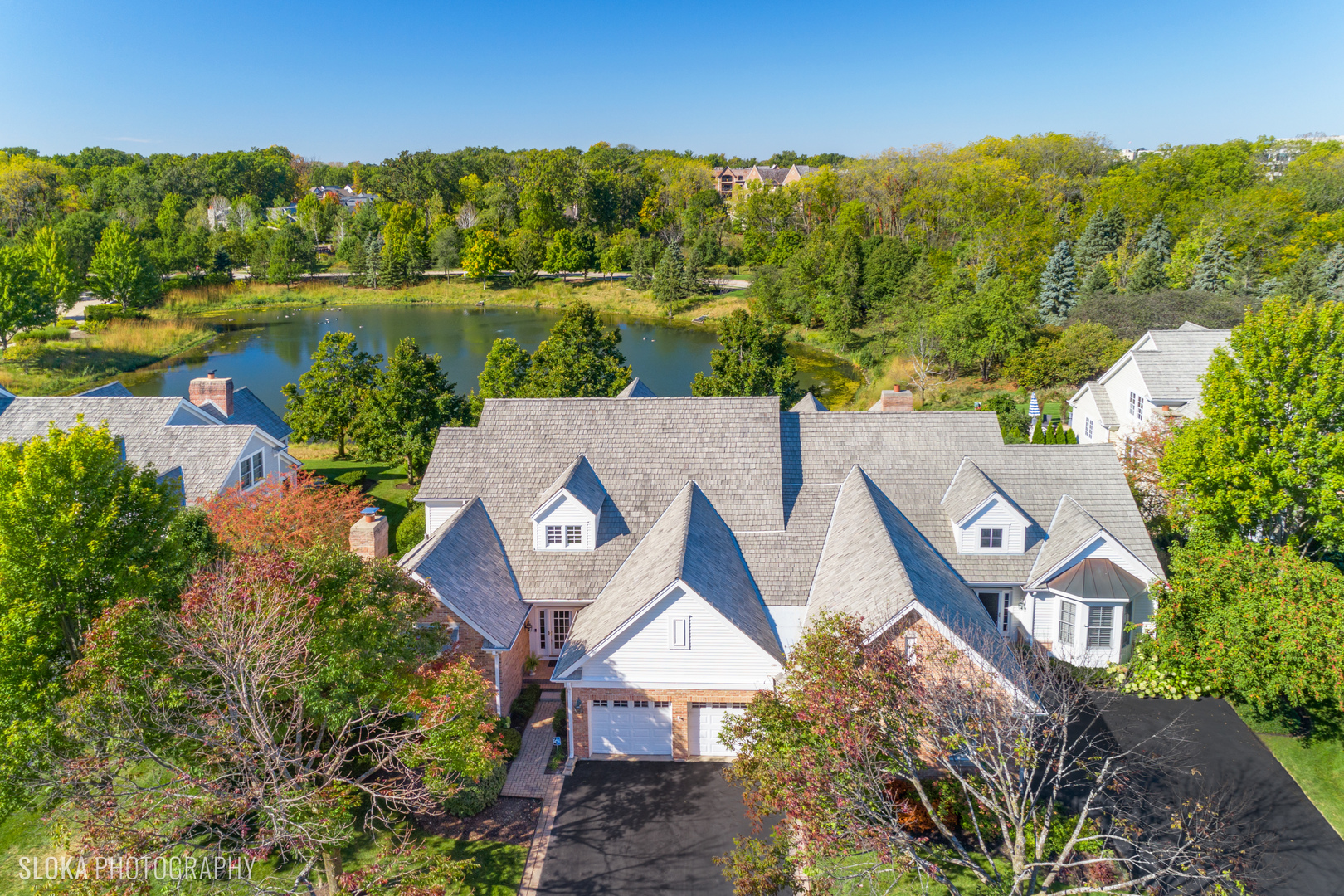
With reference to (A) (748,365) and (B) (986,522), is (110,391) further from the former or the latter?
(B) (986,522)

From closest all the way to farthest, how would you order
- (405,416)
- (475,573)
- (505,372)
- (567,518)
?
1. (475,573)
2. (567,518)
3. (405,416)
4. (505,372)

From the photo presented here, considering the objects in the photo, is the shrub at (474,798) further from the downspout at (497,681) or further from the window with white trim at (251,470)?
the window with white trim at (251,470)

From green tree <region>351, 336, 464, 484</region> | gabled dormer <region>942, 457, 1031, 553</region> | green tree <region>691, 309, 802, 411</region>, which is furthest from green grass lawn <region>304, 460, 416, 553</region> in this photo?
gabled dormer <region>942, 457, 1031, 553</region>

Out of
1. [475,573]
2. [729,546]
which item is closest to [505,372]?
[475,573]

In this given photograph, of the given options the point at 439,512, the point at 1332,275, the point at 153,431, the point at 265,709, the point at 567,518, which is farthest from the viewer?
the point at 1332,275

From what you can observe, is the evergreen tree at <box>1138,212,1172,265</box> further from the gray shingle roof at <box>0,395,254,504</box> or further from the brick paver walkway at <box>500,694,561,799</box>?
the gray shingle roof at <box>0,395,254,504</box>

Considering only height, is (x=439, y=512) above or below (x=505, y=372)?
below

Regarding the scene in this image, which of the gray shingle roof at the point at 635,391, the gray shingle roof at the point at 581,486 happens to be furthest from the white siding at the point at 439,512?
the gray shingle roof at the point at 635,391
